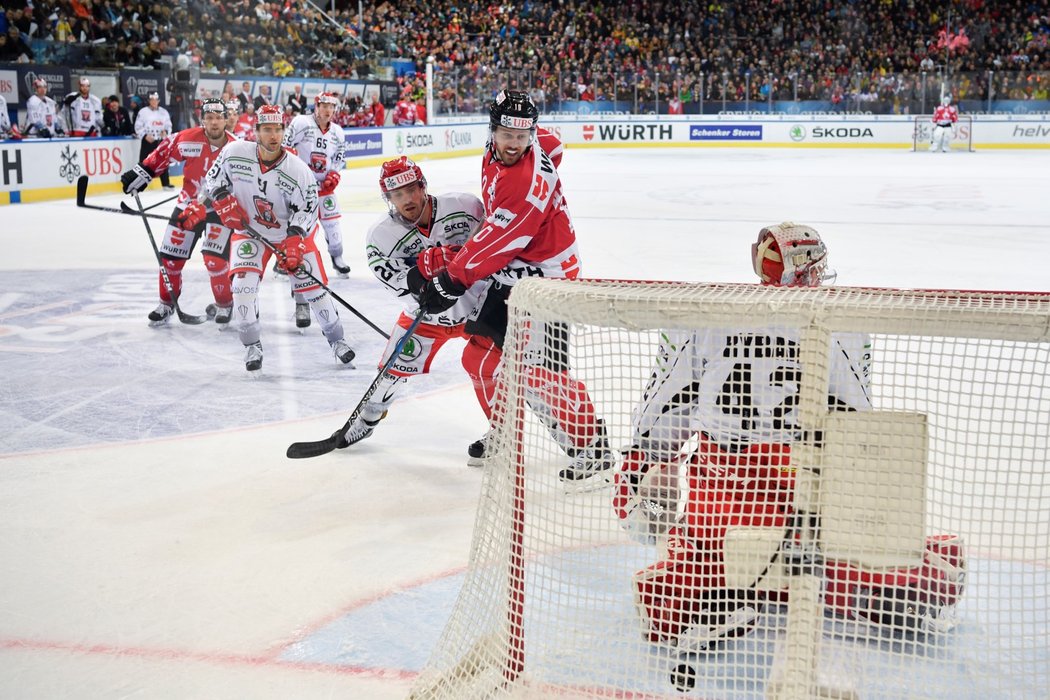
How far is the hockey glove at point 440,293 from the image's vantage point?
3.45 m

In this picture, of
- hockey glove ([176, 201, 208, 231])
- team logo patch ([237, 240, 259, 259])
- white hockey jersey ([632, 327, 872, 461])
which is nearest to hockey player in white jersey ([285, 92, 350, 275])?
hockey glove ([176, 201, 208, 231])

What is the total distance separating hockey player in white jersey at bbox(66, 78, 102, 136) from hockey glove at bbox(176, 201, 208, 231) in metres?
8.71

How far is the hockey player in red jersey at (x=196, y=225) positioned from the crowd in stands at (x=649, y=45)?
11.3 m

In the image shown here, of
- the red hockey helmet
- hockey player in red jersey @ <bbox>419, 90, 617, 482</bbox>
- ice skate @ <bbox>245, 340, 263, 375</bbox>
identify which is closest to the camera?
hockey player in red jersey @ <bbox>419, 90, 617, 482</bbox>

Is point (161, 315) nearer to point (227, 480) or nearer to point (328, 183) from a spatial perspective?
point (328, 183)

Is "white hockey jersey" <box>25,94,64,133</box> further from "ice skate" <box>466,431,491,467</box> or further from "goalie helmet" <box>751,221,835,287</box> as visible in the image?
"goalie helmet" <box>751,221,835,287</box>

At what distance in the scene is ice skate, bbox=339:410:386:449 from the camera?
13.2 ft

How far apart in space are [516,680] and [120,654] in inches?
38.2

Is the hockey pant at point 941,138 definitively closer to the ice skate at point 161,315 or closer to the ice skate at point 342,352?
the ice skate at point 161,315

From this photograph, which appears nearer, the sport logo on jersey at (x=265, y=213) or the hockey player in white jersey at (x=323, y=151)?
the sport logo on jersey at (x=265, y=213)

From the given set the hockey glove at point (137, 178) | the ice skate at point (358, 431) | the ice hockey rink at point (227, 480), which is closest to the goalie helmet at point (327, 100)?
the ice hockey rink at point (227, 480)

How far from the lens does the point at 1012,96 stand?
21.5 metres

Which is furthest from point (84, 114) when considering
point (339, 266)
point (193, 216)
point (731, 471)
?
point (731, 471)

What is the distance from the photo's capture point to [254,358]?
527 cm
